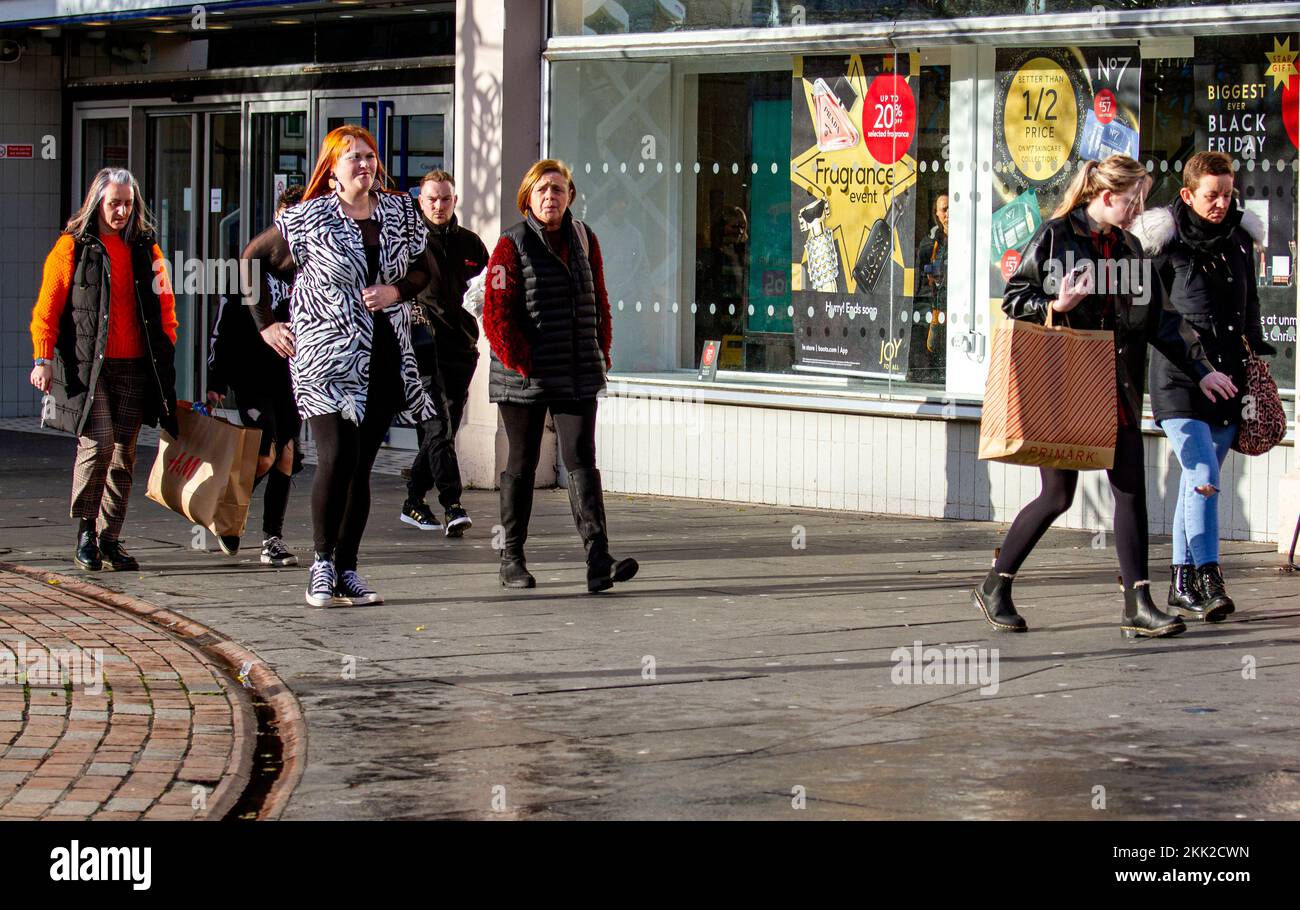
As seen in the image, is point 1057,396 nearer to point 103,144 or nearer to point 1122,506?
point 1122,506

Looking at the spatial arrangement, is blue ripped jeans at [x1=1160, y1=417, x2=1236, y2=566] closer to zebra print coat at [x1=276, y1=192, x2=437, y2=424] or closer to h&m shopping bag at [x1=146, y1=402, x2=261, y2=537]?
zebra print coat at [x1=276, y1=192, x2=437, y2=424]

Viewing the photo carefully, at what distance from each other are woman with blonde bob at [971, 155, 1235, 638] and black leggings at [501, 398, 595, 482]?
212 cm

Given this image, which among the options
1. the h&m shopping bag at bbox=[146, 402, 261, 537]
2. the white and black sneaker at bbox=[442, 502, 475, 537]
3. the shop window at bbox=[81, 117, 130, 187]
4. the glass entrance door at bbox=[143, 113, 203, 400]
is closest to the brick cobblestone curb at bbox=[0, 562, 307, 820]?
the h&m shopping bag at bbox=[146, 402, 261, 537]

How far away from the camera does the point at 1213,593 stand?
331 inches

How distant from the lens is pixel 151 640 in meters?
8.00

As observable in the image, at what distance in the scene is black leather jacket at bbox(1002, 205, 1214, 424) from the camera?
7.87 m

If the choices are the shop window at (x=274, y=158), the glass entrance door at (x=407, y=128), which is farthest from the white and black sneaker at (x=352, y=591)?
the shop window at (x=274, y=158)

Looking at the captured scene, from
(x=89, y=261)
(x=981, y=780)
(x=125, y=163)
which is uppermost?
(x=125, y=163)

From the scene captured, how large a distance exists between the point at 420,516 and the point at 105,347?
2.37 m

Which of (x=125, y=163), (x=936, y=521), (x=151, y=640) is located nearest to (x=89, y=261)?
(x=151, y=640)

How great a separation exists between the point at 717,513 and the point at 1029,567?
267 cm

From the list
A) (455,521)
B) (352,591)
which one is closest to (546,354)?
(352,591)

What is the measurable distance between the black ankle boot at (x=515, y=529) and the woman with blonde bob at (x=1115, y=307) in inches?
92.4

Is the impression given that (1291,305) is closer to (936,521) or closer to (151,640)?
(936,521)
